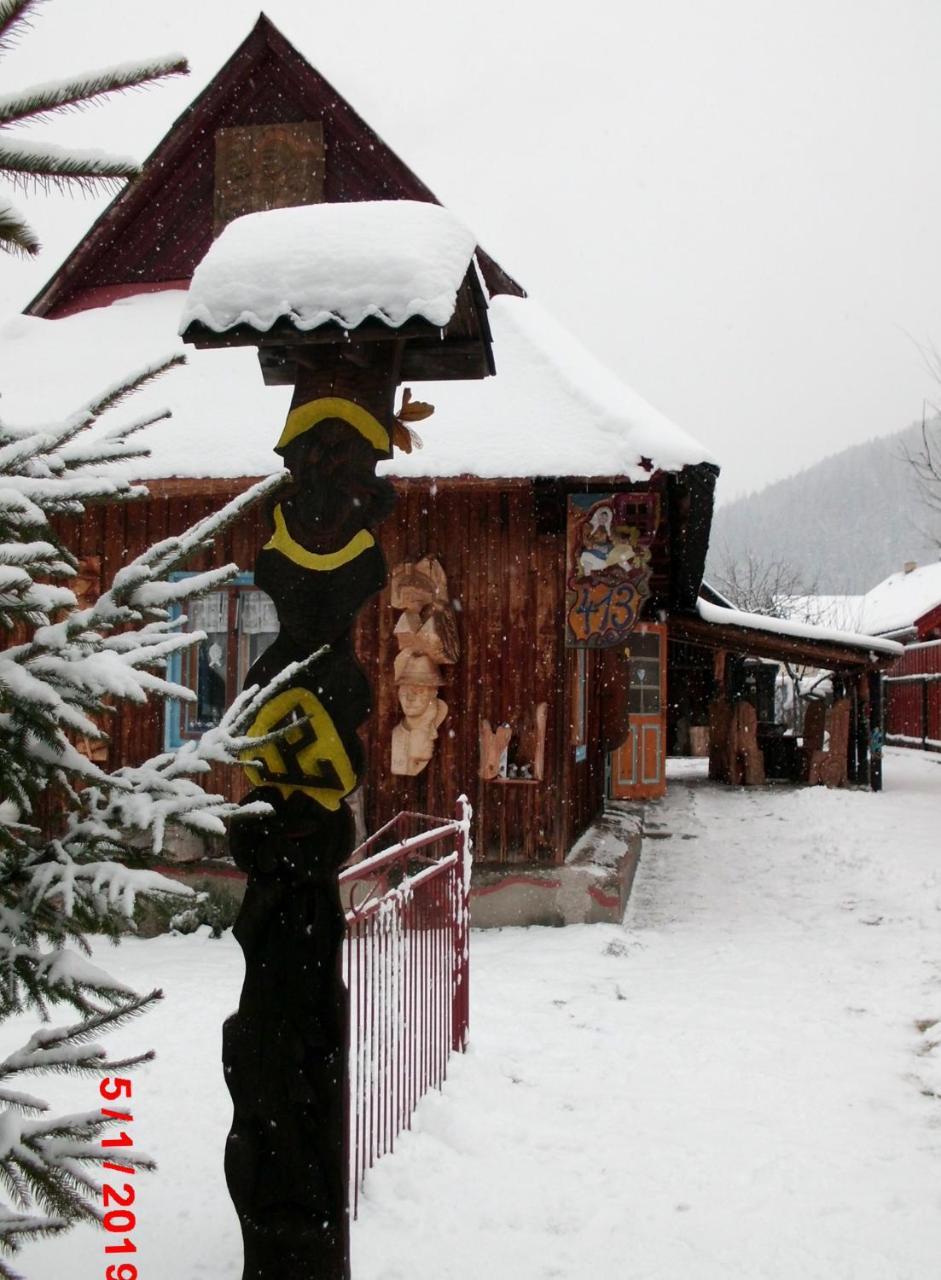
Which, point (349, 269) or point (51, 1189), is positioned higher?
point (349, 269)

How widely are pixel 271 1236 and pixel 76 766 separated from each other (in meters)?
1.86

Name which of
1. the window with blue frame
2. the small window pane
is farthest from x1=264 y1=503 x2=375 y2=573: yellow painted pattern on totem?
the small window pane

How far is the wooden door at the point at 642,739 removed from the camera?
16016 mm

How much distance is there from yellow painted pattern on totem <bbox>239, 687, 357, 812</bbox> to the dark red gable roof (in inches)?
270

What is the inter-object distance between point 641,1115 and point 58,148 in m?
4.41

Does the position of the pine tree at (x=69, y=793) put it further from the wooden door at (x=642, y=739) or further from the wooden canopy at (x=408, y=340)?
the wooden door at (x=642, y=739)

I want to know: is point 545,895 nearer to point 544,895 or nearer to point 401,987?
point 544,895

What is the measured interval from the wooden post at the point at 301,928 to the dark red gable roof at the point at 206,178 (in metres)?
6.62

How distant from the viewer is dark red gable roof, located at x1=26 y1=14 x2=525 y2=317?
29.6 ft

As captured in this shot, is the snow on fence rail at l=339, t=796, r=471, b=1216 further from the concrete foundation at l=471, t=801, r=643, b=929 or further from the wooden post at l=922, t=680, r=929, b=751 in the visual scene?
the wooden post at l=922, t=680, r=929, b=751

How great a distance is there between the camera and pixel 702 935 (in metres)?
7.80

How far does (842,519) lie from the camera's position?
13762 centimetres

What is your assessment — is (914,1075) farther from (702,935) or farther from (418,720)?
(418,720)

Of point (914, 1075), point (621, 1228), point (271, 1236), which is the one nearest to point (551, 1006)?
point (914, 1075)
